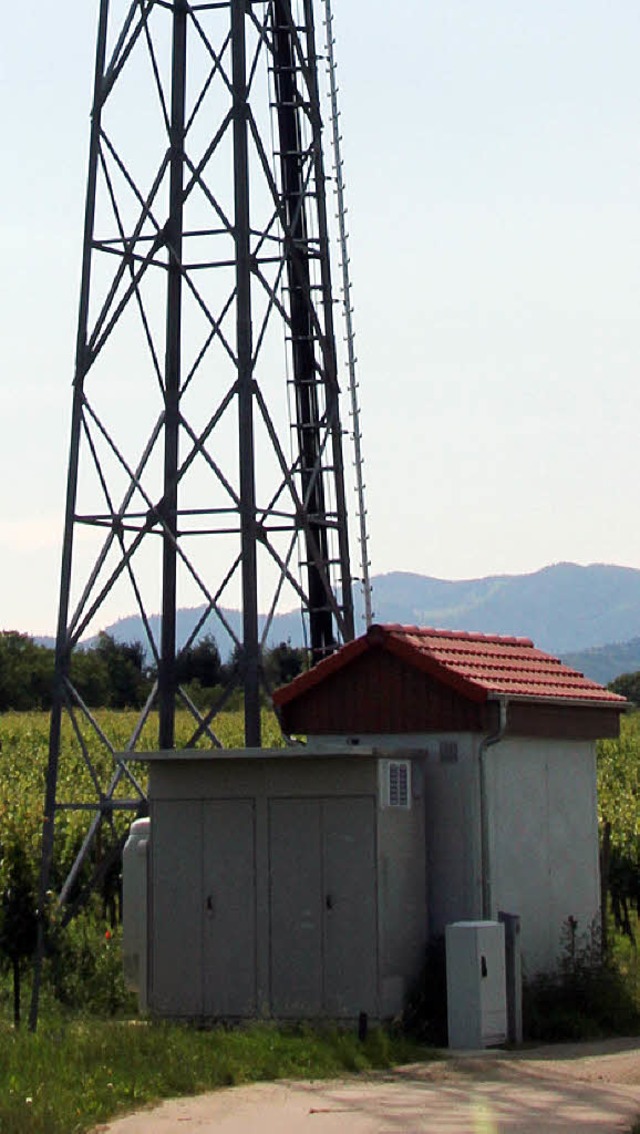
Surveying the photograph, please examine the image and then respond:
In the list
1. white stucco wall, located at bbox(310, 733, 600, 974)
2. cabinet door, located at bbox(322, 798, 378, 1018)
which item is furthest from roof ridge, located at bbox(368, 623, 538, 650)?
cabinet door, located at bbox(322, 798, 378, 1018)

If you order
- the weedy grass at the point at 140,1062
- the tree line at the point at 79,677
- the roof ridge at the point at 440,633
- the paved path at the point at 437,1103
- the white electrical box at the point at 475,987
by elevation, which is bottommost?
the paved path at the point at 437,1103

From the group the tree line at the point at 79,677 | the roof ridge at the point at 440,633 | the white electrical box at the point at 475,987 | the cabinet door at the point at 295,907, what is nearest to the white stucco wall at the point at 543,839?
the white electrical box at the point at 475,987

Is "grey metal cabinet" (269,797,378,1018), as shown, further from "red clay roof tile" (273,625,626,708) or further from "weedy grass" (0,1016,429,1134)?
"red clay roof tile" (273,625,626,708)

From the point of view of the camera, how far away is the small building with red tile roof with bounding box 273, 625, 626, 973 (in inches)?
731

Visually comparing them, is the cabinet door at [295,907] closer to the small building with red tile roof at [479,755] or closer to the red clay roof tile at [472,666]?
the small building with red tile roof at [479,755]

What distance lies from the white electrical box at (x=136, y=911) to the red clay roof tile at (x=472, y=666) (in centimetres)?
196

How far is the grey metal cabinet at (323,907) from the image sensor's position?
57.7 feet

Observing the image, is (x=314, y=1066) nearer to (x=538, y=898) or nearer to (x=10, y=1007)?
(x=538, y=898)

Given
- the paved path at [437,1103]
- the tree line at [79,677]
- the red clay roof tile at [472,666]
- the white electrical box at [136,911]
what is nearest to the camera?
the paved path at [437,1103]

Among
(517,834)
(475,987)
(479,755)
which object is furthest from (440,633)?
(475,987)

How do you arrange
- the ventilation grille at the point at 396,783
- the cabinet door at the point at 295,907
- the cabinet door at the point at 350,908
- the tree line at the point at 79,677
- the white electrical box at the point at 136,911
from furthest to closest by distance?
the tree line at the point at 79,677 → the white electrical box at the point at 136,911 → the ventilation grille at the point at 396,783 → the cabinet door at the point at 295,907 → the cabinet door at the point at 350,908

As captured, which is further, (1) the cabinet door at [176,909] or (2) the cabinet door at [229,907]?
(1) the cabinet door at [176,909]

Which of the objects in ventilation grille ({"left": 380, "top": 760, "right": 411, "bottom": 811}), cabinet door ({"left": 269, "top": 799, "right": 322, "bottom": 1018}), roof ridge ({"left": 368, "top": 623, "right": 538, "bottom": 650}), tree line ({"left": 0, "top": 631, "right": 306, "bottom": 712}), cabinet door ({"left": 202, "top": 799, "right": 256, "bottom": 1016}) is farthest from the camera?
tree line ({"left": 0, "top": 631, "right": 306, "bottom": 712})

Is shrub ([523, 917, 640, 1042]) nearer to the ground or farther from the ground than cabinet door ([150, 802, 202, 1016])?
nearer to the ground
